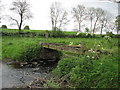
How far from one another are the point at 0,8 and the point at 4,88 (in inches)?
665

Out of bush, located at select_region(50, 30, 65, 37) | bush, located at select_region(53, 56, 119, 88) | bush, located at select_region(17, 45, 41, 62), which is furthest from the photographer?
bush, located at select_region(50, 30, 65, 37)

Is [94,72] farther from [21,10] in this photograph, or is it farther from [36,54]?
[21,10]

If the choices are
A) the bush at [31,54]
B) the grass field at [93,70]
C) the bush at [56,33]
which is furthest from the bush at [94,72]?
the bush at [56,33]

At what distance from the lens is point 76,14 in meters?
23.7

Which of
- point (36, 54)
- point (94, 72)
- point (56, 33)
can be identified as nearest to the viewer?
point (94, 72)

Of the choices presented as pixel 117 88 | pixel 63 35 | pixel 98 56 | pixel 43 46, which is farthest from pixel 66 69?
pixel 63 35

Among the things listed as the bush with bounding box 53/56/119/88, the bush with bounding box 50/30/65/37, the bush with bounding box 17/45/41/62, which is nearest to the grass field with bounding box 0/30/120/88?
the bush with bounding box 53/56/119/88

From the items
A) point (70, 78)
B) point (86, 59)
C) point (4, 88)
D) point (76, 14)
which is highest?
point (76, 14)

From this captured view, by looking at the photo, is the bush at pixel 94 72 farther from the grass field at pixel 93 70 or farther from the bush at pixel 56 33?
the bush at pixel 56 33

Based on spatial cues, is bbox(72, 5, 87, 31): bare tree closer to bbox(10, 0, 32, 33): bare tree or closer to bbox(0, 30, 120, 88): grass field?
bbox(10, 0, 32, 33): bare tree

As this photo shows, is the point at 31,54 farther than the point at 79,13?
No

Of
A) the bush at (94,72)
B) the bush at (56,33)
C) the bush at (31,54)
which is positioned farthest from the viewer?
the bush at (56,33)

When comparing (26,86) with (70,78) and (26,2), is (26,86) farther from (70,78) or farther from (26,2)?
(26,2)

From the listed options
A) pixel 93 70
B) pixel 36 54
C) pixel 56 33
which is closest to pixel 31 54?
pixel 36 54
